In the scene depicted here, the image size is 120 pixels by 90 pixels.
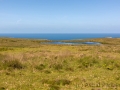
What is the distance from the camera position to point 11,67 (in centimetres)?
1872

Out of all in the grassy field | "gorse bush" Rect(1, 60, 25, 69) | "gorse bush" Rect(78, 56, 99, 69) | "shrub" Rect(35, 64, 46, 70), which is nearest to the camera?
the grassy field

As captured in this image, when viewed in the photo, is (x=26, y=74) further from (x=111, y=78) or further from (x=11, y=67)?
(x=111, y=78)

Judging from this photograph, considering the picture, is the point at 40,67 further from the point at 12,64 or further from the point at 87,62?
the point at 87,62

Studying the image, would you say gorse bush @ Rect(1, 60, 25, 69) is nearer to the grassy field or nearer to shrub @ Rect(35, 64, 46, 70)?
the grassy field

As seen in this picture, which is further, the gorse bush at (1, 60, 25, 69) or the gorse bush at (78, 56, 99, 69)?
the gorse bush at (78, 56, 99, 69)

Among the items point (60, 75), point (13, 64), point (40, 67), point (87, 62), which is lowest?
point (60, 75)

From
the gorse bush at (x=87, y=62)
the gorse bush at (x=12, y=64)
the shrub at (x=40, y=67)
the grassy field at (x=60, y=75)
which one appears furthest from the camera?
the gorse bush at (x=87, y=62)

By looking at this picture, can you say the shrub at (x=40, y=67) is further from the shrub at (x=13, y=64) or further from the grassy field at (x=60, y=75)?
the shrub at (x=13, y=64)

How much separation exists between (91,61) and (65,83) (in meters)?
9.46

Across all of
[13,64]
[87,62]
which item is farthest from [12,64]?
[87,62]

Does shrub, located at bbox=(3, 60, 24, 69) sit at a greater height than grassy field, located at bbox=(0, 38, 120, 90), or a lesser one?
greater

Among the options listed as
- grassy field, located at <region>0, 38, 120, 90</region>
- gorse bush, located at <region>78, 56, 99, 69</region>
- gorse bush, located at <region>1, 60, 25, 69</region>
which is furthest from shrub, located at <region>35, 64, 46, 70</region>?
gorse bush, located at <region>78, 56, 99, 69</region>

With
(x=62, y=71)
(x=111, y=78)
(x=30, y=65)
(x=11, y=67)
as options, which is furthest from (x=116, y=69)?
(x=11, y=67)

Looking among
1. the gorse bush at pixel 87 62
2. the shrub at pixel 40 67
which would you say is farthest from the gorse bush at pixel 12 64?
the gorse bush at pixel 87 62
